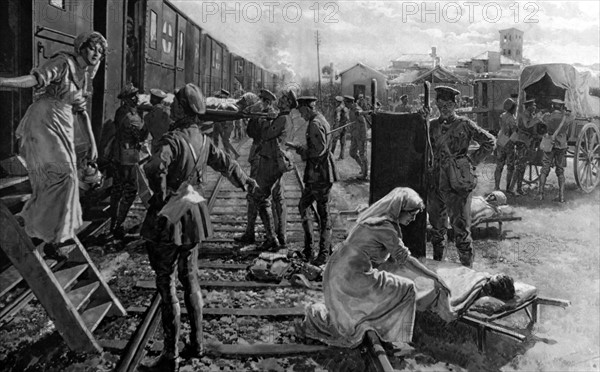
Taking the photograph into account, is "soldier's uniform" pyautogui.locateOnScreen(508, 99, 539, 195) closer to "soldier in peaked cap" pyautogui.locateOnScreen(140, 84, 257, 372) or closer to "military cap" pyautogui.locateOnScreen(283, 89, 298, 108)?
"military cap" pyautogui.locateOnScreen(283, 89, 298, 108)

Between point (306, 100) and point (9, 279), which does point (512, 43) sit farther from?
point (9, 279)

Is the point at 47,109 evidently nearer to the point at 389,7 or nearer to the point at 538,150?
the point at 389,7

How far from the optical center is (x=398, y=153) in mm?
4816

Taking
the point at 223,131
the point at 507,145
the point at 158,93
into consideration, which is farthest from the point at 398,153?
the point at 507,145

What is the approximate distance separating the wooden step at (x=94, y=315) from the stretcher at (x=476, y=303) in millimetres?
2434

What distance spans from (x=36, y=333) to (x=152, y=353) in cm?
102

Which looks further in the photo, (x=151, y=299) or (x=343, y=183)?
(x=343, y=183)

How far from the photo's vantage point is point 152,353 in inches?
142

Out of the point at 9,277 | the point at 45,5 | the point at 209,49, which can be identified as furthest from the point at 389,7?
the point at 9,277

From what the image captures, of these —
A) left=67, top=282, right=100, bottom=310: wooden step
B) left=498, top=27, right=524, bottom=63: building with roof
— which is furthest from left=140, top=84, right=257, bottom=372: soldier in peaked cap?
left=498, top=27, right=524, bottom=63: building with roof

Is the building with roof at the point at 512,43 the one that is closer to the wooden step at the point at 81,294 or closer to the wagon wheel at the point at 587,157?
the wagon wheel at the point at 587,157

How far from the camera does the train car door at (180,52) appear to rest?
5.12 metres

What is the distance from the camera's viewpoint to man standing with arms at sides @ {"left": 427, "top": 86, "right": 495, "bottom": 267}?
16.3 feet

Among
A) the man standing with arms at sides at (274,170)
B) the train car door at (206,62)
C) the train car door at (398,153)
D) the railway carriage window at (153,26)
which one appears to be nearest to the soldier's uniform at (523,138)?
the train car door at (398,153)
